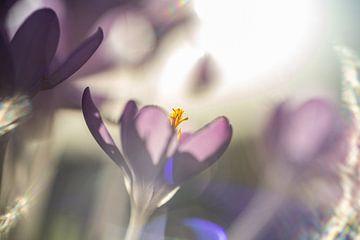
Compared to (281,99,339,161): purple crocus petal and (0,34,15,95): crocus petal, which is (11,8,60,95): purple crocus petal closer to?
(0,34,15,95): crocus petal

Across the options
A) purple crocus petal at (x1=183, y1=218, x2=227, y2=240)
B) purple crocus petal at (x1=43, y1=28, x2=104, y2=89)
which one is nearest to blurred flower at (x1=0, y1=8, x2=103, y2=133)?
purple crocus petal at (x1=43, y1=28, x2=104, y2=89)

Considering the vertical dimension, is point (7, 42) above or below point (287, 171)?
above

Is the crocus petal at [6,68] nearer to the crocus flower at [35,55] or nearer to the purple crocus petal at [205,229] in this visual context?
the crocus flower at [35,55]

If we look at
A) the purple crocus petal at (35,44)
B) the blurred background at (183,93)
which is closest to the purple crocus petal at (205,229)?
the blurred background at (183,93)

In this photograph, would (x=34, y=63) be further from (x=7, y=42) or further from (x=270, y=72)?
(x=270, y=72)

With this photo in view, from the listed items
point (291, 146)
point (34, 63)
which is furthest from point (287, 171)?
point (34, 63)
